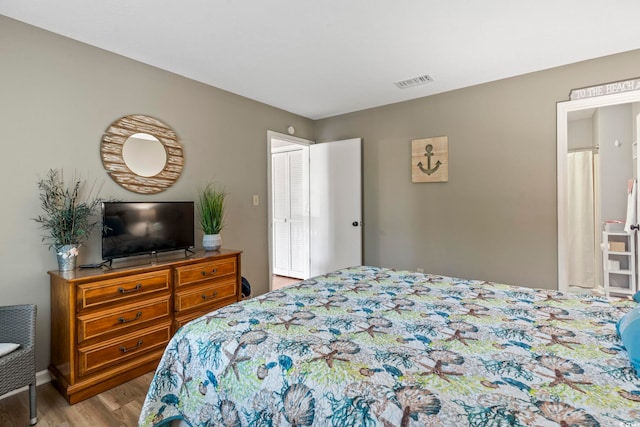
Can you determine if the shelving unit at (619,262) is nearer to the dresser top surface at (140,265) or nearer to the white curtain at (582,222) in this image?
the white curtain at (582,222)

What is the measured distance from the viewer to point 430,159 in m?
3.76

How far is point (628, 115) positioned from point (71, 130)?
5.74m

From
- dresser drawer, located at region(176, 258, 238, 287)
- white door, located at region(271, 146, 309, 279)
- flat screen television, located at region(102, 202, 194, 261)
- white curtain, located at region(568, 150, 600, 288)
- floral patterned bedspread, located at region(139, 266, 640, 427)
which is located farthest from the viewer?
white door, located at region(271, 146, 309, 279)

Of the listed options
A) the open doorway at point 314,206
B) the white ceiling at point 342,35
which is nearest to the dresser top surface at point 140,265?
the open doorway at point 314,206

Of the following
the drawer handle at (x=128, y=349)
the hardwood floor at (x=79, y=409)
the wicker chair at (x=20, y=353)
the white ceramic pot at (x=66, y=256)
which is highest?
the white ceramic pot at (x=66, y=256)

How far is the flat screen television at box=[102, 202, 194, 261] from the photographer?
2.35 meters

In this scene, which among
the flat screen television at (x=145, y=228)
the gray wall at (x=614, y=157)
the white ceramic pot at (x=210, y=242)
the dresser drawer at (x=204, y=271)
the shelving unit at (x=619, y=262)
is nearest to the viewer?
the flat screen television at (x=145, y=228)

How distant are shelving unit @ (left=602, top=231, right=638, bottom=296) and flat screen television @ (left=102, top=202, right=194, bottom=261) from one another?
465 centimetres

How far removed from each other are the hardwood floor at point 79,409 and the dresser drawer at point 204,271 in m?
0.78

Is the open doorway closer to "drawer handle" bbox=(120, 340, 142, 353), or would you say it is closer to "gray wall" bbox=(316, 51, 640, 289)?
"gray wall" bbox=(316, 51, 640, 289)

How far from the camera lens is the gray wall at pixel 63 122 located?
2.10m

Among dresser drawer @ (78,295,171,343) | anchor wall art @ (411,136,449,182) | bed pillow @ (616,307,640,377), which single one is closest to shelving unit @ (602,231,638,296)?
anchor wall art @ (411,136,449,182)

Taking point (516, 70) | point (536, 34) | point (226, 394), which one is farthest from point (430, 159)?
point (226, 394)

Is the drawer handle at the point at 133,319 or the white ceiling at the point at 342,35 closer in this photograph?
the white ceiling at the point at 342,35
